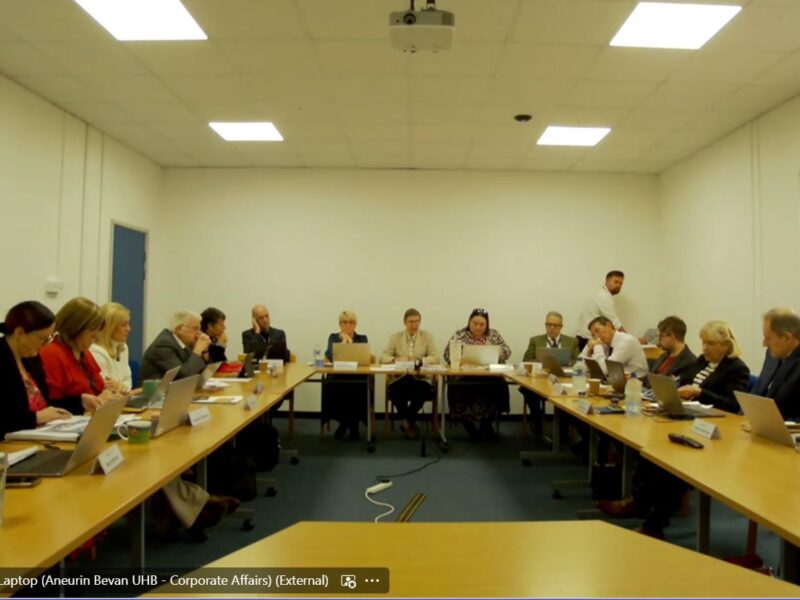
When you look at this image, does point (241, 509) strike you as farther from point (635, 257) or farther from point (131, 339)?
point (635, 257)

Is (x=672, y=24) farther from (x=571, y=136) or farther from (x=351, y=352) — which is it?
(x=351, y=352)

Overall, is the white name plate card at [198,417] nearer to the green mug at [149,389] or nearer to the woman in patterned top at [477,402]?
the green mug at [149,389]

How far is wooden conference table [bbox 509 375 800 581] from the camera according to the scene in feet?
4.79

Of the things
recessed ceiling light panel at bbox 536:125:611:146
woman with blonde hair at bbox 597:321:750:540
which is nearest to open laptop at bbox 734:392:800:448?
woman with blonde hair at bbox 597:321:750:540

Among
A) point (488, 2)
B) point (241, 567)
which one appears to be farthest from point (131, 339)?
point (241, 567)

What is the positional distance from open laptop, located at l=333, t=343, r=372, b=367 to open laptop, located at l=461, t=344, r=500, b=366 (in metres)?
1.01

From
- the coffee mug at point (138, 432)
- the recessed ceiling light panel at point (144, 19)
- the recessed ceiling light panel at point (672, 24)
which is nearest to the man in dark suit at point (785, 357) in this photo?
the recessed ceiling light panel at point (672, 24)

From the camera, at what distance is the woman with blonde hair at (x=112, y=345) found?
11.0 feet

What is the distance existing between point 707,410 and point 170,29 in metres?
3.82

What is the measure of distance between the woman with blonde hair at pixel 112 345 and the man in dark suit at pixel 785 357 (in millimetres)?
3699

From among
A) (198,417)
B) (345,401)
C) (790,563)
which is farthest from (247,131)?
(790,563)

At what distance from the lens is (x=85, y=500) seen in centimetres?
145

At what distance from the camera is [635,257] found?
6434 mm

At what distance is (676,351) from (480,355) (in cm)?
192
